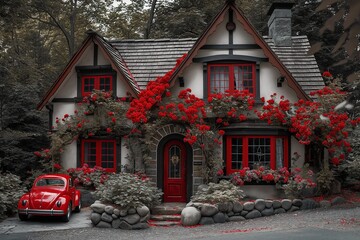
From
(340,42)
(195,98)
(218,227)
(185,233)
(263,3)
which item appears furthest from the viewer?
(263,3)

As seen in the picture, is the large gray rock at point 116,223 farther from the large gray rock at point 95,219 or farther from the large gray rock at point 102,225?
the large gray rock at point 95,219

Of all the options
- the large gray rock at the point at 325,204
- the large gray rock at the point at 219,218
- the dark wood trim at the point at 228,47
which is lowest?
the large gray rock at the point at 219,218

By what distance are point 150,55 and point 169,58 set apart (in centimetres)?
97

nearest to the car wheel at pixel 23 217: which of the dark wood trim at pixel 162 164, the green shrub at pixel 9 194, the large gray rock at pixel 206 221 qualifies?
the green shrub at pixel 9 194

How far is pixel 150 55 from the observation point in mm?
18344

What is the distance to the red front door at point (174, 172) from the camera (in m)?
15.8

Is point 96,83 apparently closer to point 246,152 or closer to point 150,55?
point 150,55

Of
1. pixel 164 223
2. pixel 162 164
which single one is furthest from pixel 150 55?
pixel 164 223

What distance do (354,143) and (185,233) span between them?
10.1 meters

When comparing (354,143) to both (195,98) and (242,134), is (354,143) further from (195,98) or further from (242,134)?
(195,98)

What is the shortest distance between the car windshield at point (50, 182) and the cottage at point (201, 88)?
3070 mm

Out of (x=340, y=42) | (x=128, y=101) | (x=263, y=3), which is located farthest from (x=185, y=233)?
(x=263, y=3)

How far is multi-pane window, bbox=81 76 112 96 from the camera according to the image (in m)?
16.5

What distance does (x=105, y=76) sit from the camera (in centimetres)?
1648
